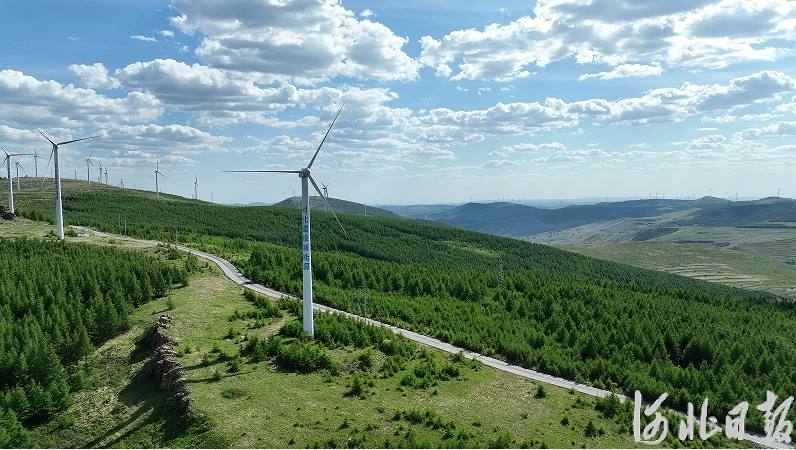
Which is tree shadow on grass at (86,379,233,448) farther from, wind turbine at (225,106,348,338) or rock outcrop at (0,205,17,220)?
rock outcrop at (0,205,17,220)

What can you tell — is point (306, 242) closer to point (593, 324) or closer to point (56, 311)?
point (56, 311)

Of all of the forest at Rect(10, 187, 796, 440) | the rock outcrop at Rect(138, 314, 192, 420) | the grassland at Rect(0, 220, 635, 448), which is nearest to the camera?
the grassland at Rect(0, 220, 635, 448)

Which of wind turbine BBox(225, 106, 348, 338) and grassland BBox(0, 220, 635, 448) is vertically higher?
wind turbine BBox(225, 106, 348, 338)

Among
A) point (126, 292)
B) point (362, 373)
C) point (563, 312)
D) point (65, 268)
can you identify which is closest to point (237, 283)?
point (126, 292)

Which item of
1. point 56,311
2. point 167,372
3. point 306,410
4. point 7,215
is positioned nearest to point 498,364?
point 306,410

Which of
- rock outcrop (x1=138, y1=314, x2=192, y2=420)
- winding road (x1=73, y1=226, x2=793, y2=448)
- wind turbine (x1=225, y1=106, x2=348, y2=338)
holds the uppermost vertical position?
wind turbine (x1=225, y1=106, x2=348, y2=338)

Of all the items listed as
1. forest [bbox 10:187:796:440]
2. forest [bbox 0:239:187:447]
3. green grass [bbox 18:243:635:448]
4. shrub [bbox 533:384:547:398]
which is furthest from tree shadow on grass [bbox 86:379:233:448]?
forest [bbox 10:187:796:440]
